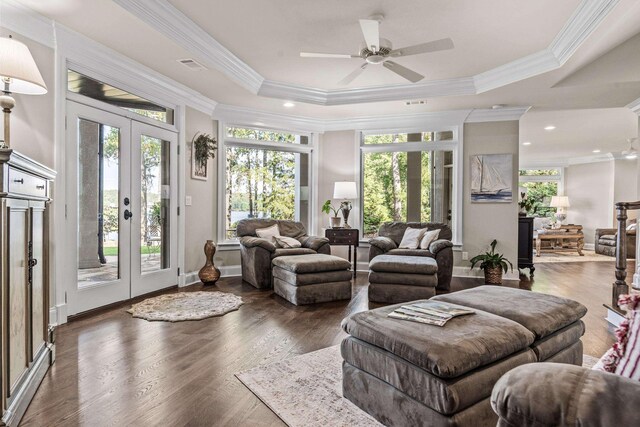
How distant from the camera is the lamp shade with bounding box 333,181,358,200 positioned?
5.82 metres

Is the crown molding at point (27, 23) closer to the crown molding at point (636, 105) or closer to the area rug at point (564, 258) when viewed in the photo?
the crown molding at point (636, 105)

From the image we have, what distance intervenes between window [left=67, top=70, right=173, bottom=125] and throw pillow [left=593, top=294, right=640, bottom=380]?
4.15m

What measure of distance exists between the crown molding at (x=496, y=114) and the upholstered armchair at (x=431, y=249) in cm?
177

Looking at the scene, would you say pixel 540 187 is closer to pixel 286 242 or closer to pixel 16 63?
pixel 286 242

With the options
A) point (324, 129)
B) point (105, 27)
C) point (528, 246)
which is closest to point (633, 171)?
point (528, 246)

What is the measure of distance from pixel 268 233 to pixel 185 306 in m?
1.64

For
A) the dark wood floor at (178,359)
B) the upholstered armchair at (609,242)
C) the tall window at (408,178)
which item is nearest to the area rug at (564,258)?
the upholstered armchair at (609,242)

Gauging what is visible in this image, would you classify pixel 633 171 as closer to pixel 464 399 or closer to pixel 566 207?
pixel 566 207

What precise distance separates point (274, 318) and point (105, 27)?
9.54 ft

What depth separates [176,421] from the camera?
1801mm

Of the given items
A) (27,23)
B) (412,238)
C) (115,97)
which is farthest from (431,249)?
(27,23)

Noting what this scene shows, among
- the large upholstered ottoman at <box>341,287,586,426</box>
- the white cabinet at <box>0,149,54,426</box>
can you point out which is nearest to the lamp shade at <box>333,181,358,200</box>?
the large upholstered ottoman at <box>341,287,586,426</box>

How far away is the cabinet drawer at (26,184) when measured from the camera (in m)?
1.73

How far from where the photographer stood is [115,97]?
3939 mm
